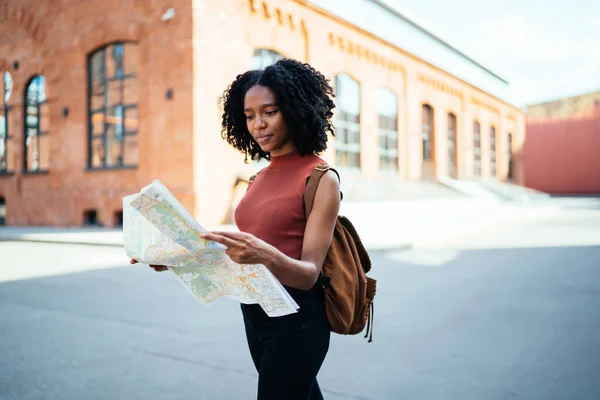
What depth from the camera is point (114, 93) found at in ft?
54.5

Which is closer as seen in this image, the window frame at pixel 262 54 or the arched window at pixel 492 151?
the window frame at pixel 262 54

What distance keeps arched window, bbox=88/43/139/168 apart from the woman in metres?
15.0

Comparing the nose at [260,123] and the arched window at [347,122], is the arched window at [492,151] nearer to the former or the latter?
the arched window at [347,122]

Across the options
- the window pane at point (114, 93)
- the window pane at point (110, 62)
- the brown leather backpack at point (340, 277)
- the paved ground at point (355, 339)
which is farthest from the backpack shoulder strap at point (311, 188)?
the window pane at point (110, 62)

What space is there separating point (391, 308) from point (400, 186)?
62.0 feet

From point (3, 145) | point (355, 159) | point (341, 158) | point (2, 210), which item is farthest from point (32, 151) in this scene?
point (355, 159)

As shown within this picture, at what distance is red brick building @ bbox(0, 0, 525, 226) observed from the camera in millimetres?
14805

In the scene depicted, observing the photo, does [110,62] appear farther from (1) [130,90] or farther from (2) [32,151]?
(2) [32,151]

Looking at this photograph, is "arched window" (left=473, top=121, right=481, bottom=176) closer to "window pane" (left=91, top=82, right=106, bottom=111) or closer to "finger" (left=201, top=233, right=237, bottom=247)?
"window pane" (left=91, top=82, right=106, bottom=111)

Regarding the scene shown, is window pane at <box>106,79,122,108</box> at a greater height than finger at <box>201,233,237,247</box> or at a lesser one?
greater

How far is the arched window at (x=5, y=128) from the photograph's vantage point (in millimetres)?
20016

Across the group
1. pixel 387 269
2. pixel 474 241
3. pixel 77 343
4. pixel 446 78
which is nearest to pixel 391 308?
pixel 387 269

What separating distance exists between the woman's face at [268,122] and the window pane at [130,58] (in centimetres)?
1553

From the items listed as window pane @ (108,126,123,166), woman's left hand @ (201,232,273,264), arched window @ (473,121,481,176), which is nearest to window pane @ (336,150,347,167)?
window pane @ (108,126,123,166)
